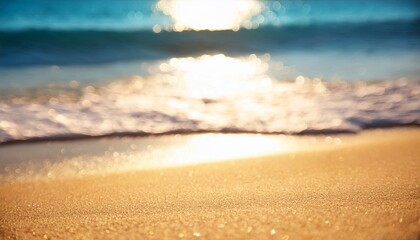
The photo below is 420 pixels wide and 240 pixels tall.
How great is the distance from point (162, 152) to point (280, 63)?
428 cm

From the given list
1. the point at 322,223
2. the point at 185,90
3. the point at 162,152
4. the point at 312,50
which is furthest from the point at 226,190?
the point at 312,50

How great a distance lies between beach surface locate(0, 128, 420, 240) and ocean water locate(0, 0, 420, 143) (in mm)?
887

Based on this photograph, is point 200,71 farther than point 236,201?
Yes

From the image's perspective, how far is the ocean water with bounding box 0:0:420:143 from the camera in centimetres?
371

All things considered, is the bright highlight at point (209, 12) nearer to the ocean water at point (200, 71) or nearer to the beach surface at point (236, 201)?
the ocean water at point (200, 71)

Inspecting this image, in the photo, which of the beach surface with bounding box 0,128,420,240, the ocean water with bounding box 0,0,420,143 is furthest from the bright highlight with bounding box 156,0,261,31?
the beach surface with bounding box 0,128,420,240

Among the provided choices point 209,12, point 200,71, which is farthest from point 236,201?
point 209,12

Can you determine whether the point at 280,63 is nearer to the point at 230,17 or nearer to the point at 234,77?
the point at 234,77

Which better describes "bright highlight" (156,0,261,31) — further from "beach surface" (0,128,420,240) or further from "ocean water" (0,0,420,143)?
"beach surface" (0,128,420,240)

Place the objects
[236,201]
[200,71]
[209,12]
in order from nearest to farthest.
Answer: [236,201], [200,71], [209,12]

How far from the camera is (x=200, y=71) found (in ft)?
22.1

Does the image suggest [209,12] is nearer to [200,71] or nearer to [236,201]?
[200,71]

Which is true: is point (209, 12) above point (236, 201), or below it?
above

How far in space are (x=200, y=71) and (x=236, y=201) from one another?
15.6 feet
